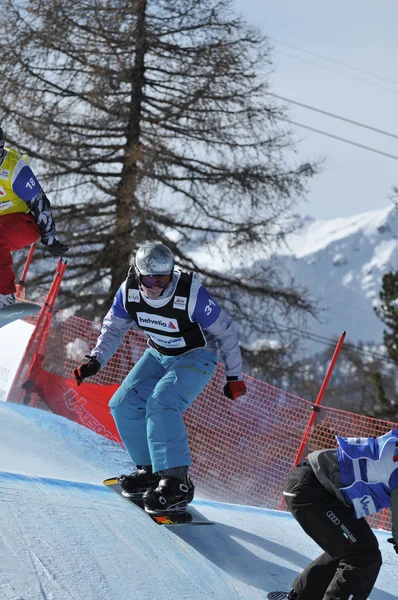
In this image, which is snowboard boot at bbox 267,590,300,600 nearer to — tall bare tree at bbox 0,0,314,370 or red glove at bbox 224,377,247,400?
red glove at bbox 224,377,247,400

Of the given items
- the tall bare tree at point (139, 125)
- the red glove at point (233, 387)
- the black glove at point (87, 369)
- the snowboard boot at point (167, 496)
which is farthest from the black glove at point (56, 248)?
the tall bare tree at point (139, 125)

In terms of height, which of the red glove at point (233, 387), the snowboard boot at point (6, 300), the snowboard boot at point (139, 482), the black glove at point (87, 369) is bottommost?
the snowboard boot at point (139, 482)

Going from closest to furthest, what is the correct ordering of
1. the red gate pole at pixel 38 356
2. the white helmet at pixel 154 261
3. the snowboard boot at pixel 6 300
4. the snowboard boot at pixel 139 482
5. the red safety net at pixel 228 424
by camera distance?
1. the white helmet at pixel 154 261
2. the snowboard boot at pixel 139 482
3. the snowboard boot at pixel 6 300
4. the red safety net at pixel 228 424
5. the red gate pole at pixel 38 356

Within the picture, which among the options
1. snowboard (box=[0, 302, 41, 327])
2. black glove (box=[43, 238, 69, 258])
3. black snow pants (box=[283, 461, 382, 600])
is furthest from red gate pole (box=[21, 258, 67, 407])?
black snow pants (box=[283, 461, 382, 600])

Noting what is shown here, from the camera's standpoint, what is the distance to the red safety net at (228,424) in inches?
298

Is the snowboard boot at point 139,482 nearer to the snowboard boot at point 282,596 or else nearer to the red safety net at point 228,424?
the snowboard boot at point 282,596

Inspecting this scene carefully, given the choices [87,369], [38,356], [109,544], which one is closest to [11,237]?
[87,369]

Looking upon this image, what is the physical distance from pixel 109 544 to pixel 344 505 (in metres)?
1.23

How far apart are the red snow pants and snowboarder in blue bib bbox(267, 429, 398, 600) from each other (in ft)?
9.89

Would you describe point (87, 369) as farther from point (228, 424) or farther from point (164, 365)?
point (228, 424)

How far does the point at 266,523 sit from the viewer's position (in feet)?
17.3

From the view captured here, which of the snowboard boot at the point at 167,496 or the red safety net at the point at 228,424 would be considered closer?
the snowboard boot at the point at 167,496

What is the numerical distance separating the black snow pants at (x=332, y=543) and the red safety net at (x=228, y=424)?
11.1 feet

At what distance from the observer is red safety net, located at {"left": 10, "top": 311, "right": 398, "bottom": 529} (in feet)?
24.8
